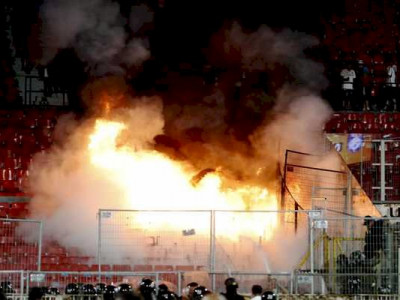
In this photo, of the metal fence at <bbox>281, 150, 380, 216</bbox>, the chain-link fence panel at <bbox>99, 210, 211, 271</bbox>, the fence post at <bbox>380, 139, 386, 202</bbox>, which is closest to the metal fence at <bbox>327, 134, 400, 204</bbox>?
the fence post at <bbox>380, 139, 386, 202</bbox>

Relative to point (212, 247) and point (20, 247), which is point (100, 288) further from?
point (20, 247)

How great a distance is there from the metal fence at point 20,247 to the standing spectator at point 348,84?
8.69 metres

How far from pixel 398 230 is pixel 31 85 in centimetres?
1077

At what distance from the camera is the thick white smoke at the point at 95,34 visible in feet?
78.7

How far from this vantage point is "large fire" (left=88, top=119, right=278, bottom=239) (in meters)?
22.5

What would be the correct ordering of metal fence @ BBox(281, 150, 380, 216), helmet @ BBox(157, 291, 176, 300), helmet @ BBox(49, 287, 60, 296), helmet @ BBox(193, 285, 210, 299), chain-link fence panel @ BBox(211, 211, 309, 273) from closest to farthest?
helmet @ BBox(157, 291, 176, 300), helmet @ BBox(193, 285, 210, 299), helmet @ BBox(49, 287, 60, 296), chain-link fence panel @ BBox(211, 211, 309, 273), metal fence @ BBox(281, 150, 380, 216)

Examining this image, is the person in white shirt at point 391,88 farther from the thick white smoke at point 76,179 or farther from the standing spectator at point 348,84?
the thick white smoke at point 76,179

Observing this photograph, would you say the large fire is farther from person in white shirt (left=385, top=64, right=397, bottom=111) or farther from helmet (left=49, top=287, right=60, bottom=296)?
helmet (left=49, top=287, right=60, bottom=296)

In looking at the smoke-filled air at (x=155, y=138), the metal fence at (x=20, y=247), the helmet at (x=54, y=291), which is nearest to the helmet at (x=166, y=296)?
the helmet at (x=54, y=291)

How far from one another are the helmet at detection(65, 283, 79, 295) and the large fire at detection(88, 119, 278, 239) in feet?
16.8

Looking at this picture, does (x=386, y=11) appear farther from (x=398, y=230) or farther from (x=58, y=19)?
(x=398, y=230)

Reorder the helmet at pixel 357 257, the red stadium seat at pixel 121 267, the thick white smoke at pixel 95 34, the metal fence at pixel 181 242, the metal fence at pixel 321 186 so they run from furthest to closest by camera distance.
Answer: the thick white smoke at pixel 95 34
the metal fence at pixel 321 186
the red stadium seat at pixel 121 267
the metal fence at pixel 181 242
the helmet at pixel 357 257

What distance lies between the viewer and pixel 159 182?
2294 centimetres

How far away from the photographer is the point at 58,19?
79.7 feet
